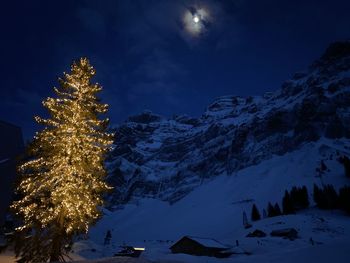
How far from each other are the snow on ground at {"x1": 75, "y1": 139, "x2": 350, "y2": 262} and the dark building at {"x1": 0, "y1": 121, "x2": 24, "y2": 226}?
38.5 metres

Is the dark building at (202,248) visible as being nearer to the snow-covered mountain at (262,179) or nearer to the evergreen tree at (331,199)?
the snow-covered mountain at (262,179)

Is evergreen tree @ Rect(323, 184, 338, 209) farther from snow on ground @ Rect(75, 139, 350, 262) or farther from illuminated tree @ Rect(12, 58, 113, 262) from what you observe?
illuminated tree @ Rect(12, 58, 113, 262)

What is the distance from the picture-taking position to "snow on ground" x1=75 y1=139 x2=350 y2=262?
6744cm

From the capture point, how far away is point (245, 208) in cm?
11019

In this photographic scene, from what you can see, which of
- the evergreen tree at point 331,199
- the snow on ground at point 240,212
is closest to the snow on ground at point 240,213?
the snow on ground at point 240,212

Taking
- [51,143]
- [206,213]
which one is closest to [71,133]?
[51,143]

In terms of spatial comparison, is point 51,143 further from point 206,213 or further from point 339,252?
point 206,213

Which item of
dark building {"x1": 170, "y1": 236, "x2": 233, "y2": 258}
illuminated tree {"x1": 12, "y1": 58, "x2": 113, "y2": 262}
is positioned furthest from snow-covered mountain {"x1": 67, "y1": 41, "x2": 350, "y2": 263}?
illuminated tree {"x1": 12, "y1": 58, "x2": 113, "y2": 262}

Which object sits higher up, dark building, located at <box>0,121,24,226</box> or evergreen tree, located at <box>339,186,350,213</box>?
evergreen tree, located at <box>339,186,350,213</box>

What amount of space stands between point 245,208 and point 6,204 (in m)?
85.7

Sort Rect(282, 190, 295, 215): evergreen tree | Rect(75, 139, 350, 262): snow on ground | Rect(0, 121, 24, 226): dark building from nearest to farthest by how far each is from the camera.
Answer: Rect(0, 121, 24, 226): dark building → Rect(75, 139, 350, 262): snow on ground → Rect(282, 190, 295, 215): evergreen tree

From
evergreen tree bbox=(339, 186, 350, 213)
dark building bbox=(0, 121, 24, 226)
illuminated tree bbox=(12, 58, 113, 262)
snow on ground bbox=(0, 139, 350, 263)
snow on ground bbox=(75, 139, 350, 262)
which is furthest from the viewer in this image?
evergreen tree bbox=(339, 186, 350, 213)

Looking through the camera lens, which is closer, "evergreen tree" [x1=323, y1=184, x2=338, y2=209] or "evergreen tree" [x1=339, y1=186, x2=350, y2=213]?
"evergreen tree" [x1=339, y1=186, x2=350, y2=213]

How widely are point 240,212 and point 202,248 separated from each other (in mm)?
57120
